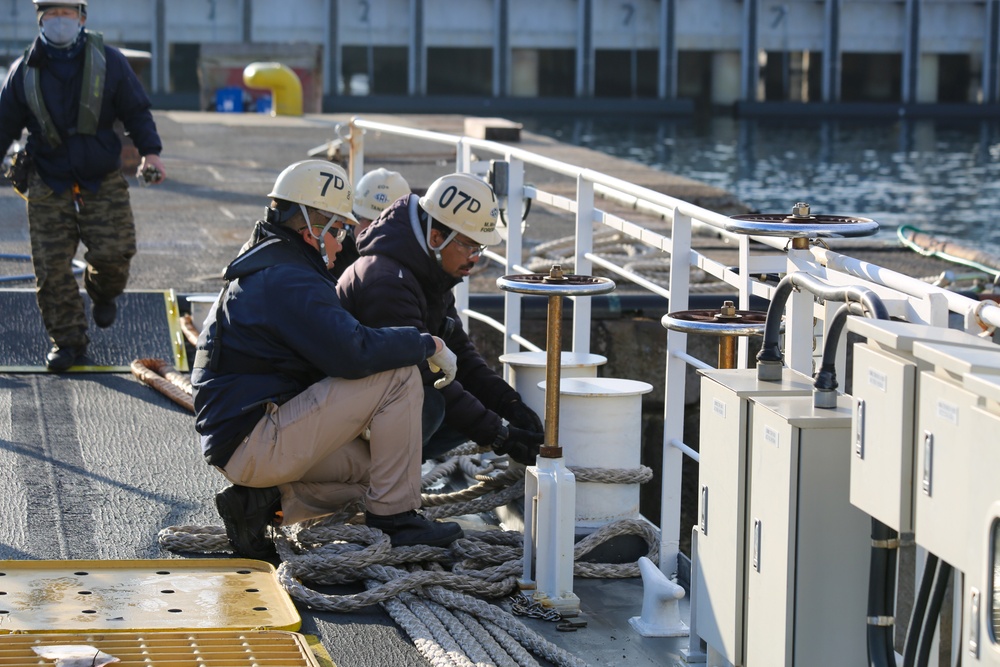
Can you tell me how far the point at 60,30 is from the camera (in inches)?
246

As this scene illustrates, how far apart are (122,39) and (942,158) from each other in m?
26.2

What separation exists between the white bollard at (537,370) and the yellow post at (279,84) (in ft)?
64.9

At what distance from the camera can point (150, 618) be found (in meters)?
3.74

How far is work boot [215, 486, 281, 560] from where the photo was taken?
430cm

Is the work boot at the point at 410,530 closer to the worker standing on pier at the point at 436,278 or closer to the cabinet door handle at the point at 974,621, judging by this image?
the worker standing on pier at the point at 436,278

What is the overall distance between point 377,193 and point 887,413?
3.82m

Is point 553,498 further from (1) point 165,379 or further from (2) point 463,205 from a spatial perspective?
(1) point 165,379

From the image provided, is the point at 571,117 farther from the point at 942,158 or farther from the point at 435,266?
the point at 435,266

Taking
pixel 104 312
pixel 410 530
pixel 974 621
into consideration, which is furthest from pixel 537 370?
pixel 104 312

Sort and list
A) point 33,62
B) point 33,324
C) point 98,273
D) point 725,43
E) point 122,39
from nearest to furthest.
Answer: point 33,62, point 98,273, point 33,324, point 122,39, point 725,43

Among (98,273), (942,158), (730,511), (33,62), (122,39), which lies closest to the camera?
(730,511)

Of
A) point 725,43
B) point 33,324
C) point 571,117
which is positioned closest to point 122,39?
point 571,117

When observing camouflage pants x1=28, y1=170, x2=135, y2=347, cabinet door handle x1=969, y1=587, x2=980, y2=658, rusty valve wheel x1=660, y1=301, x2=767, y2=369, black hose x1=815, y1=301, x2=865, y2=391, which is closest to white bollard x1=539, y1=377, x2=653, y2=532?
rusty valve wheel x1=660, y1=301, x2=767, y2=369

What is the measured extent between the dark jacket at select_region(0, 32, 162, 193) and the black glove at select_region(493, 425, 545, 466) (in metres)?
2.74
